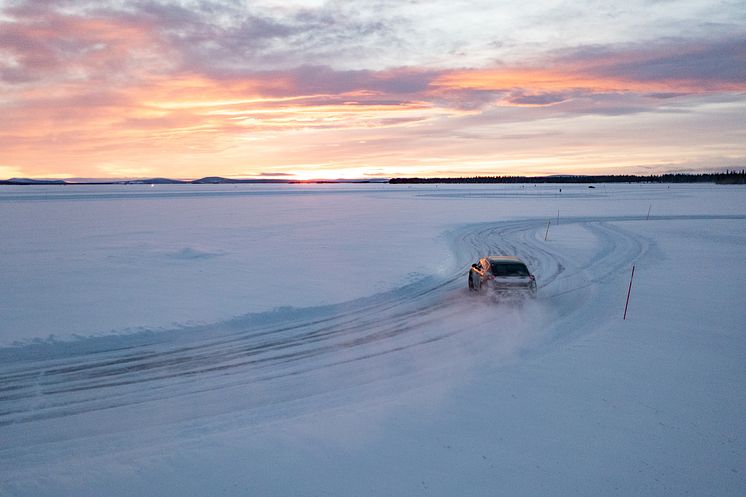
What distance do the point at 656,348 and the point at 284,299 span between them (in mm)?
10083

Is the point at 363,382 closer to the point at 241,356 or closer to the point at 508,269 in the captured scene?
the point at 241,356

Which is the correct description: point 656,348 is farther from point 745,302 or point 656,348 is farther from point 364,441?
point 364,441

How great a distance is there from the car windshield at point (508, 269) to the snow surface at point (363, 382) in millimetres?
1074

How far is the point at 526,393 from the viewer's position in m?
8.39

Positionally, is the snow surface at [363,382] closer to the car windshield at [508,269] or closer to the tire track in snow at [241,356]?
the tire track in snow at [241,356]

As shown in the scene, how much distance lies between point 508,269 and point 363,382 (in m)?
7.57

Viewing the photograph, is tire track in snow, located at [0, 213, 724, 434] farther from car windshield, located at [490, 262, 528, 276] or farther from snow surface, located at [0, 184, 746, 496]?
car windshield, located at [490, 262, 528, 276]

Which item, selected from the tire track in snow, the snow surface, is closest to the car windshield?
the snow surface

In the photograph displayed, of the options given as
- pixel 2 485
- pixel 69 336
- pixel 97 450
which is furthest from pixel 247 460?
pixel 69 336

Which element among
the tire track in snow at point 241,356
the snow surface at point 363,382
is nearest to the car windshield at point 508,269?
the snow surface at point 363,382

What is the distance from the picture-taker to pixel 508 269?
14.7 m

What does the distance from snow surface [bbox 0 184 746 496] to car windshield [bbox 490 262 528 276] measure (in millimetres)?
1074

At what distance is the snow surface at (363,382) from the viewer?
6176mm

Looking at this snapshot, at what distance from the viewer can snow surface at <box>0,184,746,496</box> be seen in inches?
243
